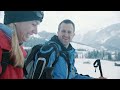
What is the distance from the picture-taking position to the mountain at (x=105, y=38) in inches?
125

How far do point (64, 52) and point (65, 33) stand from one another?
0.22 meters

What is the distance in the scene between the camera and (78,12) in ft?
10.3

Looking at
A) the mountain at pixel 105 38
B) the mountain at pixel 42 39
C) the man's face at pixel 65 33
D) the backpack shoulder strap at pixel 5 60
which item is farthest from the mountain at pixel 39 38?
the mountain at pixel 105 38

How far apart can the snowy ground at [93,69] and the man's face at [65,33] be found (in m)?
0.26

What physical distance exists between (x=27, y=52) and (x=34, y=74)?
0.26m

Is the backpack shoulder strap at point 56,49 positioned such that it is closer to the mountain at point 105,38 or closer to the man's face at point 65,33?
the man's face at point 65,33

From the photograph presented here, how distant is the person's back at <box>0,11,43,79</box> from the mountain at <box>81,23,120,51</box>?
64 cm

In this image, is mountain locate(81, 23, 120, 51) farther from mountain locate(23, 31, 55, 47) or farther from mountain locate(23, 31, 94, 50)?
mountain locate(23, 31, 55, 47)

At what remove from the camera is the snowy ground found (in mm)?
3104

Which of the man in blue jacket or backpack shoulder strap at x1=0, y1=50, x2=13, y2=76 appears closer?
backpack shoulder strap at x1=0, y1=50, x2=13, y2=76

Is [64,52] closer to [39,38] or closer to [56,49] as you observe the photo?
[56,49]

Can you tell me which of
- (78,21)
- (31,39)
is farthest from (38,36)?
(78,21)

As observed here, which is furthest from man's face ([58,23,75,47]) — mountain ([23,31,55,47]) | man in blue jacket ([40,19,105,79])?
mountain ([23,31,55,47])
